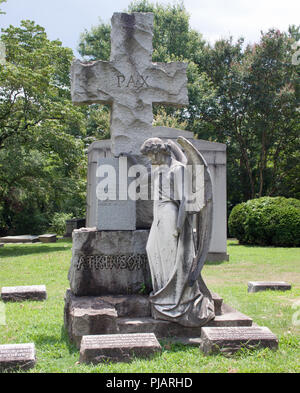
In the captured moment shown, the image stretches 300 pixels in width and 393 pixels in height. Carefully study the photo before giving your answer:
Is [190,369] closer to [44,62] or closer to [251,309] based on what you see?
[251,309]

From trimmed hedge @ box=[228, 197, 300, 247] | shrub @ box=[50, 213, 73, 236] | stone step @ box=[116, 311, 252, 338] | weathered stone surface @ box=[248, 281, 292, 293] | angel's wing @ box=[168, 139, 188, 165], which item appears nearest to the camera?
stone step @ box=[116, 311, 252, 338]

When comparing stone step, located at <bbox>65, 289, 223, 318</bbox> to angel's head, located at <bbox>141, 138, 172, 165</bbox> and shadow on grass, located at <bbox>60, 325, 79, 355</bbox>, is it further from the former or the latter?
angel's head, located at <bbox>141, 138, 172, 165</bbox>

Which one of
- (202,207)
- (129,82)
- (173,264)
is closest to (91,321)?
(173,264)

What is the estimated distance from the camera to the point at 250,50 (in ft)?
79.7

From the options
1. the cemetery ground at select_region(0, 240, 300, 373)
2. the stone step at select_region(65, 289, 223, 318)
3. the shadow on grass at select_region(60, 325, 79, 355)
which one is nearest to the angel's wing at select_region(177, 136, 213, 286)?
the stone step at select_region(65, 289, 223, 318)

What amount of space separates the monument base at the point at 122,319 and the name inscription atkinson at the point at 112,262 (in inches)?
14.3

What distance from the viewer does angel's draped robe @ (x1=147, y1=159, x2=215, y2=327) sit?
5.02m

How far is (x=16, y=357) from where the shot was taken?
159 inches

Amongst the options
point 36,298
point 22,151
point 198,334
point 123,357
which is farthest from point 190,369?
point 22,151

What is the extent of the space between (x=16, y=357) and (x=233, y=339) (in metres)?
2.10

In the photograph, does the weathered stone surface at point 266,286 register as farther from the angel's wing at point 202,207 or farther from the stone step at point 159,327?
the angel's wing at point 202,207

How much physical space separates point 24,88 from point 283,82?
13.9 m

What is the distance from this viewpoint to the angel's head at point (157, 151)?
5285 mm

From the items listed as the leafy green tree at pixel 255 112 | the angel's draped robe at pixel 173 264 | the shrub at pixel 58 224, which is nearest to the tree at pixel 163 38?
the leafy green tree at pixel 255 112
